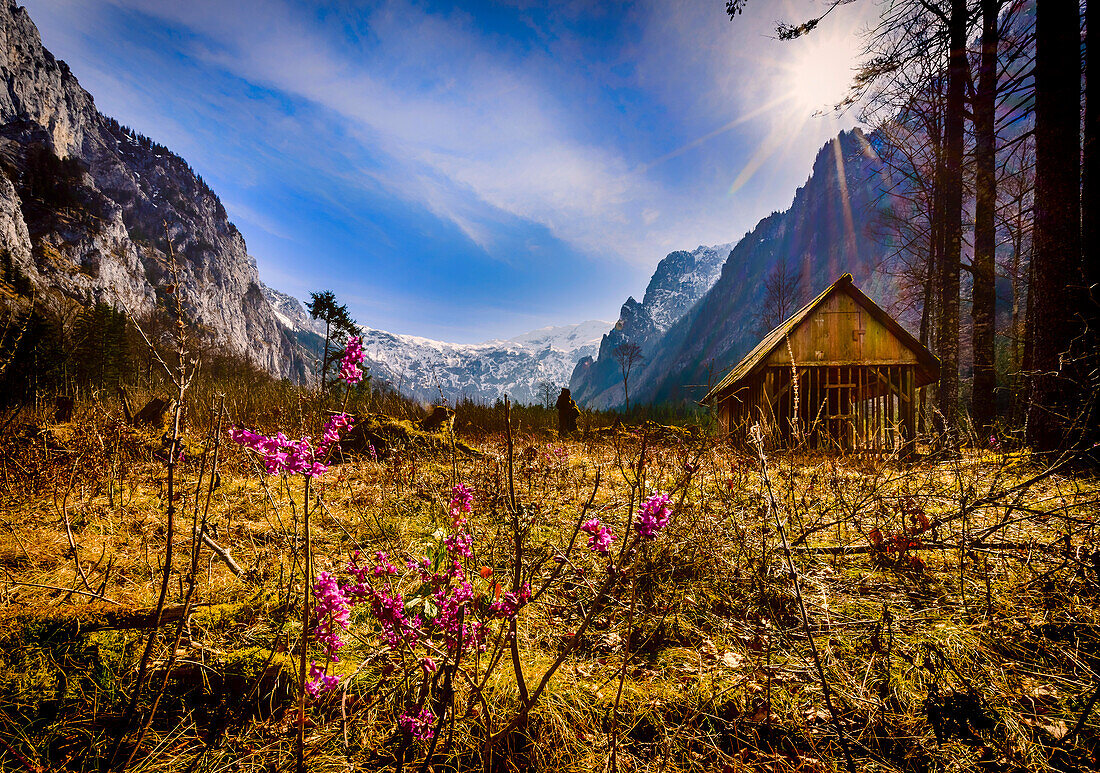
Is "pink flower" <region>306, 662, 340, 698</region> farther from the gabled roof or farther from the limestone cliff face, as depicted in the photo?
the limestone cliff face

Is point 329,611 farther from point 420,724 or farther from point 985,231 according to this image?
point 985,231

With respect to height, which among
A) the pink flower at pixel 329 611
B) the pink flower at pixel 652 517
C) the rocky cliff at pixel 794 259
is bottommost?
the pink flower at pixel 329 611

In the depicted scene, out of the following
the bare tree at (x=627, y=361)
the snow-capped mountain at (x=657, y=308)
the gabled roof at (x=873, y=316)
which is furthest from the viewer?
the snow-capped mountain at (x=657, y=308)

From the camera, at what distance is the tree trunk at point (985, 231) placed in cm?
728

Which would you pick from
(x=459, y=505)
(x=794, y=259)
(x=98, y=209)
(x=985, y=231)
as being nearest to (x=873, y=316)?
(x=985, y=231)

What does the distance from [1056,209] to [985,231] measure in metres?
3.90

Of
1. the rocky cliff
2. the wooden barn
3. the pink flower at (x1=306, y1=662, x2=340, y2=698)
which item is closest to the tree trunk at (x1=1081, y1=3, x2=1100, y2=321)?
the wooden barn

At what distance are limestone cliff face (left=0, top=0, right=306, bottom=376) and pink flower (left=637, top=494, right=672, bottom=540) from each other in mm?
30199

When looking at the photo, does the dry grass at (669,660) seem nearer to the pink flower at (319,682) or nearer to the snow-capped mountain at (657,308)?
the pink flower at (319,682)

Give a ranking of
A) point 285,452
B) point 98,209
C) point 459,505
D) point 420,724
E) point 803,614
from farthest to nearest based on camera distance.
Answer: point 98,209
point 459,505
point 285,452
point 420,724
point 803,614

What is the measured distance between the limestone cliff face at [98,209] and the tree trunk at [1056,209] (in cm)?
3214

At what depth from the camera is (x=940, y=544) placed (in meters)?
2.81

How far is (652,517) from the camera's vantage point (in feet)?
5.13

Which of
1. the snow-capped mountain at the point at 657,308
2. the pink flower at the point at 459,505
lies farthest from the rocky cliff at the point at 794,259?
the pink flower at the point at 459,505
